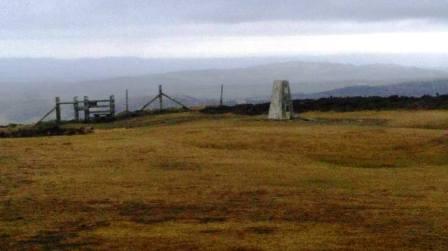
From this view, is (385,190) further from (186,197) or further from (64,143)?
(64,143)

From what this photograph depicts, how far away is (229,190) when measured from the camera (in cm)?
1525

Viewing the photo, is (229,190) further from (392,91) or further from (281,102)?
(392,91)

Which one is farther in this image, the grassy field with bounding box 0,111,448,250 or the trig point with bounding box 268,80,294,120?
the trig point with bounding box 268,80,294,120

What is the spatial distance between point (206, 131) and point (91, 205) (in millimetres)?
12196

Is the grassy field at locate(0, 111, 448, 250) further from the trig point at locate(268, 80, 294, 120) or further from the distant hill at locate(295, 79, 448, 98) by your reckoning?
the distant hill at locate(295, 79, 448, 98)

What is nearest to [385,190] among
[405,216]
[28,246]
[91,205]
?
[405,216]

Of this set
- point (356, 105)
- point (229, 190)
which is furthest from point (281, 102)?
point (229, 190)

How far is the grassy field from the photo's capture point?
11.4m

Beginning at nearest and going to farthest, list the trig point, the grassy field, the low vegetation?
the grassy field
the trig point
the low vegetation

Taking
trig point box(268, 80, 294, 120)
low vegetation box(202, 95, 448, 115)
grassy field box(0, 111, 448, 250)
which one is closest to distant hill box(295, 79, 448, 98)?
low vegetation box(202, 95, 448, 115)

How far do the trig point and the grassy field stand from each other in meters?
4.43

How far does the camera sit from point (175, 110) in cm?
4144

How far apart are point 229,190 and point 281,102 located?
51.8ft

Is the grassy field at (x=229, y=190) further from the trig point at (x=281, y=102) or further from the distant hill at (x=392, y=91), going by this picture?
the distant hill at (x=392, y=91)
